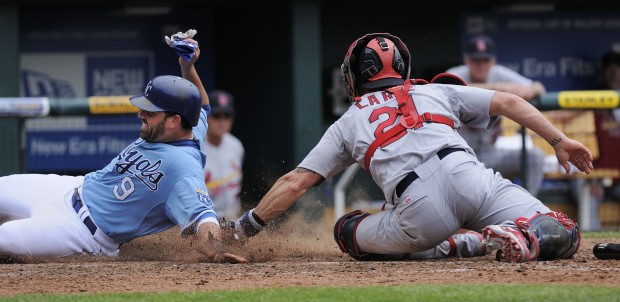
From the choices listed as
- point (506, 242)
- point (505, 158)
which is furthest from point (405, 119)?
point (505, 158)

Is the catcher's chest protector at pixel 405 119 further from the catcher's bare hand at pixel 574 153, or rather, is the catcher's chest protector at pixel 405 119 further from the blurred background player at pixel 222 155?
the blurred background player at pixel 222 155

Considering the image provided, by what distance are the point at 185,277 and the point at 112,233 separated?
42.7 inches

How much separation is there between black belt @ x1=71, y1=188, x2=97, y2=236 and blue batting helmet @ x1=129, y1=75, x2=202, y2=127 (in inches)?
25.8

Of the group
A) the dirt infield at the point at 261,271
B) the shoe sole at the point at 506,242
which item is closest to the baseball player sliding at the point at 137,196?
the dirt infield at the point at 261,271

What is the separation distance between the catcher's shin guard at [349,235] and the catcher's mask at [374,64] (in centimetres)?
65

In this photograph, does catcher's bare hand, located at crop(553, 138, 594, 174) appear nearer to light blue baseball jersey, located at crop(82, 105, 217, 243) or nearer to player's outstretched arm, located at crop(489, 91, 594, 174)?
player's outstretched arm, located at crop(489, 91, 594, 174)

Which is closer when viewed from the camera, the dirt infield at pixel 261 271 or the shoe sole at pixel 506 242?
the dirt infield at pixel 261 271

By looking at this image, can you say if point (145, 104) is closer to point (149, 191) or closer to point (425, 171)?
point (149, 191)

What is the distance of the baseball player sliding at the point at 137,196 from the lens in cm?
623

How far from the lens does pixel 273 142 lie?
11.6 meters

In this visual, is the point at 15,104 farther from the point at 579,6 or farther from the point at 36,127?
the point at 579,6

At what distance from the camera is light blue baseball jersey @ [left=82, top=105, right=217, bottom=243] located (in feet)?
20.1

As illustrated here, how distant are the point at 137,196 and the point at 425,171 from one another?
160 cm

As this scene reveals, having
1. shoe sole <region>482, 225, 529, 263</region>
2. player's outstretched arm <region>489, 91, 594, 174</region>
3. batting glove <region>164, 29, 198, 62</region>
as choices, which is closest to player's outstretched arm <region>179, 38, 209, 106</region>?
batting glove <region>164, 29, 198, 62</region>
